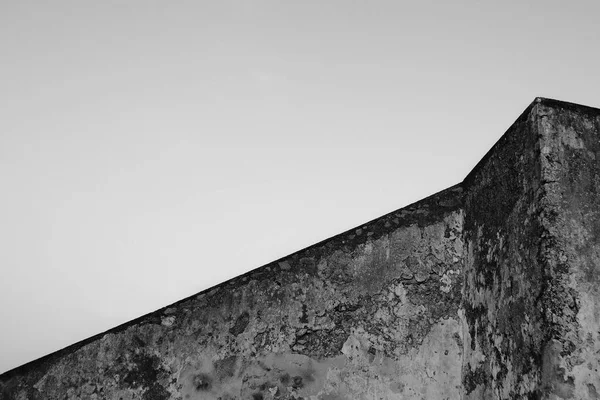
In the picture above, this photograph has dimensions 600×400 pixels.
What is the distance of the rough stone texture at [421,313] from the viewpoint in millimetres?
1716

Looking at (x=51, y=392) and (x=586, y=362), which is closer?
(x=586, y=362)

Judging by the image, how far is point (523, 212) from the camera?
192cm

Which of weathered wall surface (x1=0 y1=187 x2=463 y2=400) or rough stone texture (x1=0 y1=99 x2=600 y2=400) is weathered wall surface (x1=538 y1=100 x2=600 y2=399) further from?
weathered wall surface (x1=0 y1=187 x2=463 y2=400)

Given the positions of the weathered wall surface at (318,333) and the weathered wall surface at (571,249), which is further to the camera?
the weathered wall surface at (318,333)

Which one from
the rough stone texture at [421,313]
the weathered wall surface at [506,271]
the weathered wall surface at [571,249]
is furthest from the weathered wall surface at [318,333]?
the weathered wall surface at [571,249]

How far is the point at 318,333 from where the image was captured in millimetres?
2418

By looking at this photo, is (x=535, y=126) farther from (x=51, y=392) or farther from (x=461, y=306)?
(x=51, y=392)

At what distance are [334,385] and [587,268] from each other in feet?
3.98

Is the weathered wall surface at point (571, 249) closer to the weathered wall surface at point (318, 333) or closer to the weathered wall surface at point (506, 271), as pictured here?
the weathered wall surface at point (506, 271)

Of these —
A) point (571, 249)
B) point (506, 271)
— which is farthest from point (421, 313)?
point (571, 249)

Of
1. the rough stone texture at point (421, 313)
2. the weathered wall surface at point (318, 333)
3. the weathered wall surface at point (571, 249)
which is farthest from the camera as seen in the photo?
the weathered wall surface at point (318, 333)

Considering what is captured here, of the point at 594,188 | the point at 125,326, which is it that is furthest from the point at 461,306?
the point at 125,326

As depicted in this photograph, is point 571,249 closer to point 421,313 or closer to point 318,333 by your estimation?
point 421,313

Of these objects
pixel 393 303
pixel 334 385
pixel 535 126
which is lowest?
pixel 334 385
